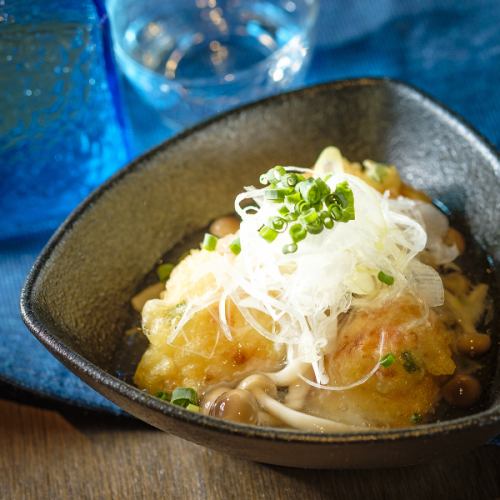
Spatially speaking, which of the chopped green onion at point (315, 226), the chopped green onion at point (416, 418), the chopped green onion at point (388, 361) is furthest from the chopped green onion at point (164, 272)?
the chopped green onion at point (416, 418)

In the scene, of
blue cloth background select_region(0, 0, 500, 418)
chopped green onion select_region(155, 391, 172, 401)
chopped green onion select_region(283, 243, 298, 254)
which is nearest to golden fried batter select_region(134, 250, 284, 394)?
chopped green onion select_region(155, 391, 172, 401)

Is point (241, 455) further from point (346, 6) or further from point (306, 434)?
point (346, 6)

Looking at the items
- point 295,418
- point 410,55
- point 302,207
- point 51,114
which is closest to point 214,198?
point 51,114


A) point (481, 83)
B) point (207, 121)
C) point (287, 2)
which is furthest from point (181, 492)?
point (287, 2)

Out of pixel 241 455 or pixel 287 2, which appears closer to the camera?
pixel 241 455

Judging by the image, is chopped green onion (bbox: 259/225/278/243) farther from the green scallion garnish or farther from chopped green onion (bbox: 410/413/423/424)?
chopped green onion (bbox: 410/413/423/424)

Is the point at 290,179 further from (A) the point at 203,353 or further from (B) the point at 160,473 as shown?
(B) the point at 160,473
